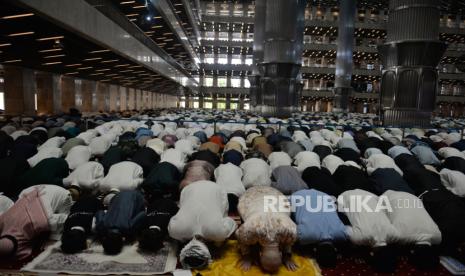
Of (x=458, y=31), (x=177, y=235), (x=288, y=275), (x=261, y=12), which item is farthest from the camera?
(x=458, y=31)

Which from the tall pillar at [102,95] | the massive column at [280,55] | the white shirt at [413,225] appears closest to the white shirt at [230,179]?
the white shirt at [413,225]

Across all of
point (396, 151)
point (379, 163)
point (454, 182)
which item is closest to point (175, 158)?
point (379, 163)

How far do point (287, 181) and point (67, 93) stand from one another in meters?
22.3

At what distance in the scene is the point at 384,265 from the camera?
4309 millimetres

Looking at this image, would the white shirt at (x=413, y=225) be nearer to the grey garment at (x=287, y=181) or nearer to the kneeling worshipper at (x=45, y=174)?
the grey garment at (x=287, y=181)

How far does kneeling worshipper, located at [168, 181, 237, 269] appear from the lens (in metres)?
4.30

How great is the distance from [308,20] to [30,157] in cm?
4414

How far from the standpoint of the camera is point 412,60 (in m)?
12.4

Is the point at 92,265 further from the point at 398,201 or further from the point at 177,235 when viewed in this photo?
the point at 398,201

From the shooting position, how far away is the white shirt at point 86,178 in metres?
6.42

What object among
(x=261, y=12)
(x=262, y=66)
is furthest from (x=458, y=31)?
(x=262, y=66)

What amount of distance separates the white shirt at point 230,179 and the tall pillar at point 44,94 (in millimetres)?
18370

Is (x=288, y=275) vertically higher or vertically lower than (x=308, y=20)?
lower

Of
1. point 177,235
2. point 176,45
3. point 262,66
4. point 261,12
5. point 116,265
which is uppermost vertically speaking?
point 261,12
